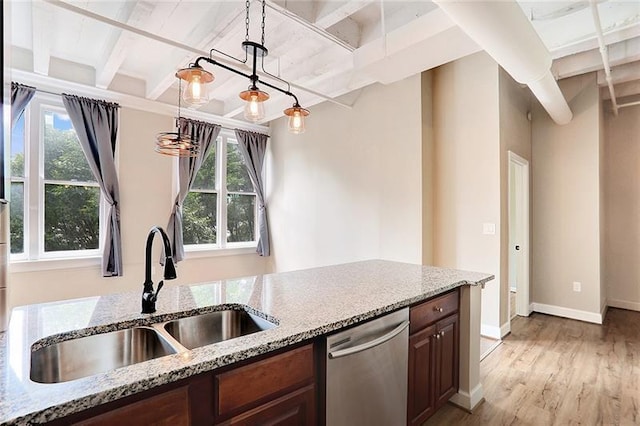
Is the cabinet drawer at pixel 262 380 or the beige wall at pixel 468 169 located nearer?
the cabinet drawer at pixel 262 380

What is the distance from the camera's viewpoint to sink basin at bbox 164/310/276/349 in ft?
5.07

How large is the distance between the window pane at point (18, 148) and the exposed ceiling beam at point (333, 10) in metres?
3.37

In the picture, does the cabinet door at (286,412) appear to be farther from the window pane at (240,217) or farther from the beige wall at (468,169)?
the window pane at (240,217)

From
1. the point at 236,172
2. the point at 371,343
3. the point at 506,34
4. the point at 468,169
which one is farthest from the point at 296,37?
the point at 371,343

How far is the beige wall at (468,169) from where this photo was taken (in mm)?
3672

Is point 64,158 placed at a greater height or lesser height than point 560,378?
A: greater

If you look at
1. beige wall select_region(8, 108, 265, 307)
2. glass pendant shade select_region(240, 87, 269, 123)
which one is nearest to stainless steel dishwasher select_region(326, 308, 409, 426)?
glass pendant shade select_region(240, 87, 269, 123)

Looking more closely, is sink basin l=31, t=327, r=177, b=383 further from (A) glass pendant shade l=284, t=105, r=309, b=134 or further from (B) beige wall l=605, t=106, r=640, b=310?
(B) beige wall l=605, t=106, r=640, b=310

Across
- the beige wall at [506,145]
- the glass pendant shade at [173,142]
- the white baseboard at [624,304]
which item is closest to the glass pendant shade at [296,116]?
the glass pendant shade at [173,142]

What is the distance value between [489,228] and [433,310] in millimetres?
2027

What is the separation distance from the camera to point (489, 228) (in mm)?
3701

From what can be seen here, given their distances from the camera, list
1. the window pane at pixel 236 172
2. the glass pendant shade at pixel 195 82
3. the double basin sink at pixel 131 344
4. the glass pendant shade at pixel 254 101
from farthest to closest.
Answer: the window pane at pixel 236 172
the glass pendant shade at pixel 254 101
the glass pendant shade at pixel 195 82
the double basin sink at pixel 131 344

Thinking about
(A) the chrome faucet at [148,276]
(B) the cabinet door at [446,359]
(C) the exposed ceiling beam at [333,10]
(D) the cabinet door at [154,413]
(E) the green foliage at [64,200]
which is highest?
(C) the exposed ceiling beam at [333,10]

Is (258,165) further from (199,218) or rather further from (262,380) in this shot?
(262,380)
